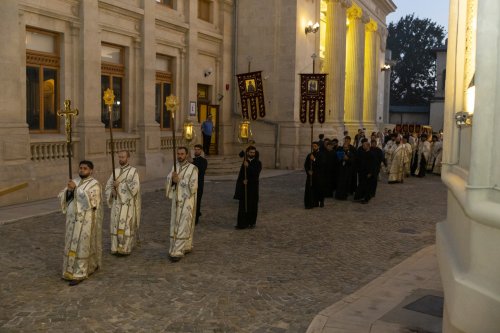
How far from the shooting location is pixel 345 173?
54.6 feet

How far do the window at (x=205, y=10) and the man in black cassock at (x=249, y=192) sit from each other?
42.0ft

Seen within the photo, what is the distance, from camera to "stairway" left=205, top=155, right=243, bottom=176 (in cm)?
2194

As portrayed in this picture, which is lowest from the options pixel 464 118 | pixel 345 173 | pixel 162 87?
pixel 345 173

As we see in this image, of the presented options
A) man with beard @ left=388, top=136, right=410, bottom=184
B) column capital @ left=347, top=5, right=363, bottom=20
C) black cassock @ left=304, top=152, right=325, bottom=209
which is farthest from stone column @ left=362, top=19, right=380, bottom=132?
black cassock @ left=304, top=152, right=325, bottom=209

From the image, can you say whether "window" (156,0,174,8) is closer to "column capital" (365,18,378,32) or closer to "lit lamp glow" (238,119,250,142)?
"lit lamp glow" (238,119,250,142)

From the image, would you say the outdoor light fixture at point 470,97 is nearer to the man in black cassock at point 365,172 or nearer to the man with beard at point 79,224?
the man with beard at point 79,224

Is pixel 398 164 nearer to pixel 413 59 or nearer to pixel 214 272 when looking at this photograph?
pixel 214 272

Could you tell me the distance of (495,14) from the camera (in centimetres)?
385

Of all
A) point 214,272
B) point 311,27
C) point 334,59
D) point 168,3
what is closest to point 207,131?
point 168,3

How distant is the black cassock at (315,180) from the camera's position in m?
14.7

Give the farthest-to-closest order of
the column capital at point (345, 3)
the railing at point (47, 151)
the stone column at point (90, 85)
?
the column capital at point (345, 3), the stone column at point (90, 85), the railing at point (47, 151)

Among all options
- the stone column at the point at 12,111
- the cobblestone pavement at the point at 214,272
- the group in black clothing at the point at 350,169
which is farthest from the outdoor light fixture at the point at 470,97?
the stone column at the point at 12,111

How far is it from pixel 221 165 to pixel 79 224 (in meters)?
14.8

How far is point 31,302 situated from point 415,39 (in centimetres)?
8267
